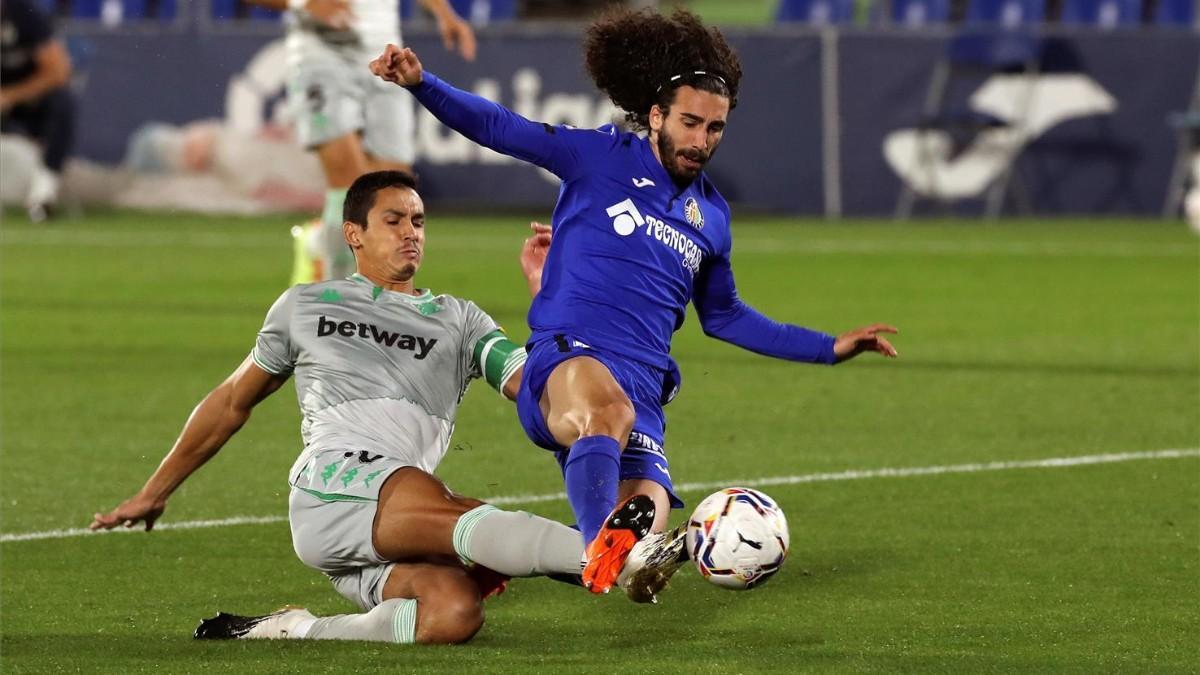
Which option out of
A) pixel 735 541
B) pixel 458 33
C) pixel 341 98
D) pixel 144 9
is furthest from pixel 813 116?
pixel 735 541

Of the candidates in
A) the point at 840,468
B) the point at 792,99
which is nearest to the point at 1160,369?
the point at 840,468

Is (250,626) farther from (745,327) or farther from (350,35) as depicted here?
(350,35)

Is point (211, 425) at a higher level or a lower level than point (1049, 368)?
higher

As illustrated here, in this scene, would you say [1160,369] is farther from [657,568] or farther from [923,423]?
[657,568]

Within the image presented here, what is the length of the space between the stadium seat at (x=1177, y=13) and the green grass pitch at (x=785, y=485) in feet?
24.4

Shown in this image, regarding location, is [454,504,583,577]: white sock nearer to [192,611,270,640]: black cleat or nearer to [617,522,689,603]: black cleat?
[617,522,689,603]: black cleat

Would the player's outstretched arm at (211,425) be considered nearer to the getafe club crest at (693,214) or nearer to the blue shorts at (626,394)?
the blue shorts at (626,394)

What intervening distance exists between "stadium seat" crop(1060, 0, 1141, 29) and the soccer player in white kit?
17.9 meters

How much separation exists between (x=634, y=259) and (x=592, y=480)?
2.88 ft

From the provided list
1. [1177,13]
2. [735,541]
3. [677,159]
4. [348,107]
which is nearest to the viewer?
[735,541]

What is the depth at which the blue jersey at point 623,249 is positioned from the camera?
5.73m

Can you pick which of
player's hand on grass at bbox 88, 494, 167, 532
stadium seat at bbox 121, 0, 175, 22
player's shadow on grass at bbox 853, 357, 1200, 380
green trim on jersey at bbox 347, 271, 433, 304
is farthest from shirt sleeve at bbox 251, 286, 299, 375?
stadium seat at bbox 121, 0, 175, 22

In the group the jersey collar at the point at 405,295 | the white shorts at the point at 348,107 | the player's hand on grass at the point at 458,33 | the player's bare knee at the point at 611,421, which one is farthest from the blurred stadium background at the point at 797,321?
the player's hand on grass at the point at 458,33

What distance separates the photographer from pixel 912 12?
76.2 ft
